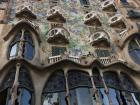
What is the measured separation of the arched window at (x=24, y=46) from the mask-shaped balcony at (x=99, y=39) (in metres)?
4.67

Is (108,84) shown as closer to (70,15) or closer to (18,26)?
(18,26)

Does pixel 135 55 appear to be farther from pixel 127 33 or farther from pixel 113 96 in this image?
pixel 113 96

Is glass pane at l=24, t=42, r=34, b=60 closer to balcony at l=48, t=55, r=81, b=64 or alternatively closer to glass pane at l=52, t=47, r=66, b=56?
balcony at l=48, t=55, r=81, b=64

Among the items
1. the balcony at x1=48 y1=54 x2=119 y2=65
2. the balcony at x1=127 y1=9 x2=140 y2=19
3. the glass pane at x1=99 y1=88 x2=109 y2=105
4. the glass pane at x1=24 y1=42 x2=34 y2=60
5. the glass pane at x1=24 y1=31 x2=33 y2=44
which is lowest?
the glass pane at x1=99 y1=88 x2=109 y2=105

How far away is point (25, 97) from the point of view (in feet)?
48.6

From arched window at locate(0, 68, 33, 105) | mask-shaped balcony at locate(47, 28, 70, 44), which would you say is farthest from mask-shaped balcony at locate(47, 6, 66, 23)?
arched window at locate(0, 68, 33, 105)

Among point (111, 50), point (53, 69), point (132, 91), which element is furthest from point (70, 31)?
point (132, 91)

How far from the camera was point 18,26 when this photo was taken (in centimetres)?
1861

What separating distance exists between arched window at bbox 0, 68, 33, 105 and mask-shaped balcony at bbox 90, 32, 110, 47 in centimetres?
639

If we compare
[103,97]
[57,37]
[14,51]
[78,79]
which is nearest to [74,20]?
[57,37]

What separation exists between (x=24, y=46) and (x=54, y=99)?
13.8ft

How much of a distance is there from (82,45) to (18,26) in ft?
15.9

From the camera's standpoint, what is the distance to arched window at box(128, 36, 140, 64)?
1966 cm

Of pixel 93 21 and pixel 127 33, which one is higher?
pixel 93 21
